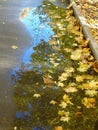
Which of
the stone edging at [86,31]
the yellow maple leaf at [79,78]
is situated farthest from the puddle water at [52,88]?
the stone edging at [86,31]

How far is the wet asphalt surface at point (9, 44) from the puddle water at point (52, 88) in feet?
0.40

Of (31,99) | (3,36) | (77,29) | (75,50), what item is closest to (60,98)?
(31,99)

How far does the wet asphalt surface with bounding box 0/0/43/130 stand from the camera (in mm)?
4541

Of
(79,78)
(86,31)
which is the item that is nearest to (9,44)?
(86,31)

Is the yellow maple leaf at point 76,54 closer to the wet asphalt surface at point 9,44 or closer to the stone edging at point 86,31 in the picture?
the stone edging at point 86,31

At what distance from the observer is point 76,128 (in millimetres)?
4215

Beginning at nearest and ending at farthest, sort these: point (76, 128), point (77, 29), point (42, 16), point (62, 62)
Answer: point (76, 128), point (62, 62), point (77, 29), point (42, 16)

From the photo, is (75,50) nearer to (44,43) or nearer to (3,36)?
(44,43)

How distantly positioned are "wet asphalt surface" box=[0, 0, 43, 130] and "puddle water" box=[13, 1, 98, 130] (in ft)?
0.40

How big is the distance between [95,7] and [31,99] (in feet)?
20.2

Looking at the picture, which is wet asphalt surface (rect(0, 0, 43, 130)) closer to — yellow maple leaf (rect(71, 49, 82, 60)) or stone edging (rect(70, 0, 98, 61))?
yellow maple leaf (rect(71, 49, 82, 60))

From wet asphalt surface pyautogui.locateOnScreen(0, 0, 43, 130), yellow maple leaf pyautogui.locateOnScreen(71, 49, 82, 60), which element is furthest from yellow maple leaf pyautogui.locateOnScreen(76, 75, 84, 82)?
wet asphalt surface pyautogui.locateOnScreen(0, 0, 43, 130)

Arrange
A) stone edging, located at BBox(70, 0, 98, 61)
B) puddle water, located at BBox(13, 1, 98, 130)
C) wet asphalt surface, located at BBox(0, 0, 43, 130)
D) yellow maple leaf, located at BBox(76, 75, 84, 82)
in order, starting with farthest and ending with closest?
stone edging, located at BBox(70, 0, 98, 61)
yellow maple leaf, located at BBox(76, 75, 84, 82)
wet asphalt surface, located at BBox(0, 0, 43, 130)
puddle water, located at BBox(13, 1, 98, 130)

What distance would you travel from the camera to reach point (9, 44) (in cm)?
685
